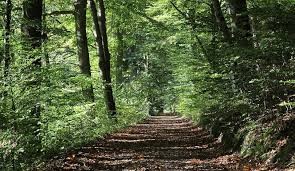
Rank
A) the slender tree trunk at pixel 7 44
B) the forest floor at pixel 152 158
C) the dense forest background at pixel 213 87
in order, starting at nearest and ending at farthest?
1. the dense forest background at pixel 213 87
2. the slender tree trunk at pixel 7 44
3. the forest floor at pixel 152 158

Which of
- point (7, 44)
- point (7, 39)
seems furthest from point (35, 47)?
point (7, 44)

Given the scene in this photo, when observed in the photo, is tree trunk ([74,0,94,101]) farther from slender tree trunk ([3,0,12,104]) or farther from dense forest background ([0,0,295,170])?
slender tree trunk ([3,0,12,104])

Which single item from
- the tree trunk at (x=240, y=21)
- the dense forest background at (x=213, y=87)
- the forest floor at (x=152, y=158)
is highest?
the tree trunk at (x=240, y=21)

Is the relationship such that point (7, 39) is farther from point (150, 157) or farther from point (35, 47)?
point (150, 157)

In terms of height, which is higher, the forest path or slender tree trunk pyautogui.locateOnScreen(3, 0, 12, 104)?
slender tree trunk pyautogui.locateOnScreen(3, 0, 12, 104)

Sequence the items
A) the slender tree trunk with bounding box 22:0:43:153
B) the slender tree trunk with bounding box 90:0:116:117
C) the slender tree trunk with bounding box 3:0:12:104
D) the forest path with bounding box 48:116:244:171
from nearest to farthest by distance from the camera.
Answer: the slender tree trunk with bounding box 3:0:12:104 < the slender tree trunk with bounding box 22:0:43:153 < the forest path with bounding box 48:116:244:171 < the slender tree trunk with bounding box 90:0:116:117

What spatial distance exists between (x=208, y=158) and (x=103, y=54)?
37.5 ft

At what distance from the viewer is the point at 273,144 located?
8508 mm

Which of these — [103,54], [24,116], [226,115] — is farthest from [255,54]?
[103,54]

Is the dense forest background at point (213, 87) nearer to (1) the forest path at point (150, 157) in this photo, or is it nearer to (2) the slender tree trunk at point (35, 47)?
(2) the slender tree trunk at point (35, 47)

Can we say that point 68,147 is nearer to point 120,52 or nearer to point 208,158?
point 208,158

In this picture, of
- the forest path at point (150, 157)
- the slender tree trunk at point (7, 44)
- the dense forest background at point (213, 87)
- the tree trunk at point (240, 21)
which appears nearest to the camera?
the dense forest background at point (213, 87)

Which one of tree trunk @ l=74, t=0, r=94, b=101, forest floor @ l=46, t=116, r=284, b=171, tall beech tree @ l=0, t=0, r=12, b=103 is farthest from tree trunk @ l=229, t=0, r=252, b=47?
tree trunk @ l=74, t=0, r=94, b=101

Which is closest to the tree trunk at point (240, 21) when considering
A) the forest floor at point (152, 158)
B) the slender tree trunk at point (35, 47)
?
the forest floor at point (152, 158)
